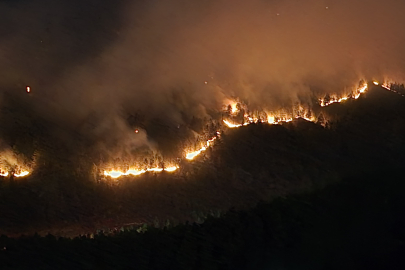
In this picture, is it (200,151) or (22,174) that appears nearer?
(22,174)

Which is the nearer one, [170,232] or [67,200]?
[170,232]

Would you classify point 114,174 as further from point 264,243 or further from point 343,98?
point 343,98

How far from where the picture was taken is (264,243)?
8039 mm

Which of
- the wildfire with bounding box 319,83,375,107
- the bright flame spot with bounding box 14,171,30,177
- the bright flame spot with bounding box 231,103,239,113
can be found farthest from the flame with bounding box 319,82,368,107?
the bright flame spot with bounding box 14,171,30,177

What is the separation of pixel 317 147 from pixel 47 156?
648 centimetres

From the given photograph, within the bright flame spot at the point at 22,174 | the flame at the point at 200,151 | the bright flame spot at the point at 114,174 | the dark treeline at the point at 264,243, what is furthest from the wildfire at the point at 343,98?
the bright flame spot at the point at 22,174

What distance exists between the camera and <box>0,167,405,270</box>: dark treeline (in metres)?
7.64

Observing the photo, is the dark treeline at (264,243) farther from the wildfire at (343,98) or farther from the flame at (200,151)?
the wildfire at (343,98)

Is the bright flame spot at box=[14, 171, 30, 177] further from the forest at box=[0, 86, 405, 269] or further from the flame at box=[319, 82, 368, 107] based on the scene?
the flame at box=[319, 82, 368, 107]

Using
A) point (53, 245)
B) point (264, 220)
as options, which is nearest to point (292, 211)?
point (264, 220)

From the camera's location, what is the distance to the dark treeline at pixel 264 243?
7.64 metres

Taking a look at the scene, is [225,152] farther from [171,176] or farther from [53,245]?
[53,245]

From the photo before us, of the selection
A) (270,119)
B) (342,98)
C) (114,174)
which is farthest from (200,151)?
(342,98)

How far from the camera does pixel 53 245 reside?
799 cm
